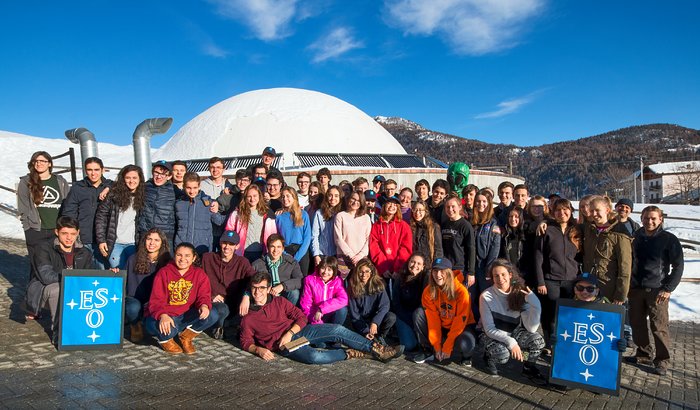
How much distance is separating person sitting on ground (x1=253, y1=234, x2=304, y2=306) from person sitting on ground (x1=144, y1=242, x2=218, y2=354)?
68cm

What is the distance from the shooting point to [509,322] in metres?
4.30

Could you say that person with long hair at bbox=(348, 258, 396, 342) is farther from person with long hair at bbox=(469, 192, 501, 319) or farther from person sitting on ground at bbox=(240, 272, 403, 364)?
person with long hair at bbox=(469, 192, 501, 319)

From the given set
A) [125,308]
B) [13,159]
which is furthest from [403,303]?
[13,159]

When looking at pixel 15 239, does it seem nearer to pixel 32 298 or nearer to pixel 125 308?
pixel 32 298

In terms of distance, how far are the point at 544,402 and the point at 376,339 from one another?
166 centimetres

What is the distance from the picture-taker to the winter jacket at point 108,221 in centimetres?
504

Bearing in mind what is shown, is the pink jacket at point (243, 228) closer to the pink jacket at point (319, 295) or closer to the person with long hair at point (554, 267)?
the pink jacket at point (319, 295)

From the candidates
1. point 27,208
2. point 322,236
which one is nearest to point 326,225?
point 322,236

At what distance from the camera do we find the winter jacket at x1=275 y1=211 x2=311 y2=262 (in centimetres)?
530

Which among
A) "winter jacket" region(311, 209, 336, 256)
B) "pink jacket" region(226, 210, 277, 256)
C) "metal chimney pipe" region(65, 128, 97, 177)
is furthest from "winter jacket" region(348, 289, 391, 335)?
"metal chimney pipe" region(65, 128, 97, 177)

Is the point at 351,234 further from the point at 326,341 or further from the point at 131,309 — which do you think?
the point at 131,309

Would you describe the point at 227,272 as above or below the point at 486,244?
below

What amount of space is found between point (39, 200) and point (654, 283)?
6704 mm

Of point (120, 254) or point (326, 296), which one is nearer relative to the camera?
point (326, 296)
